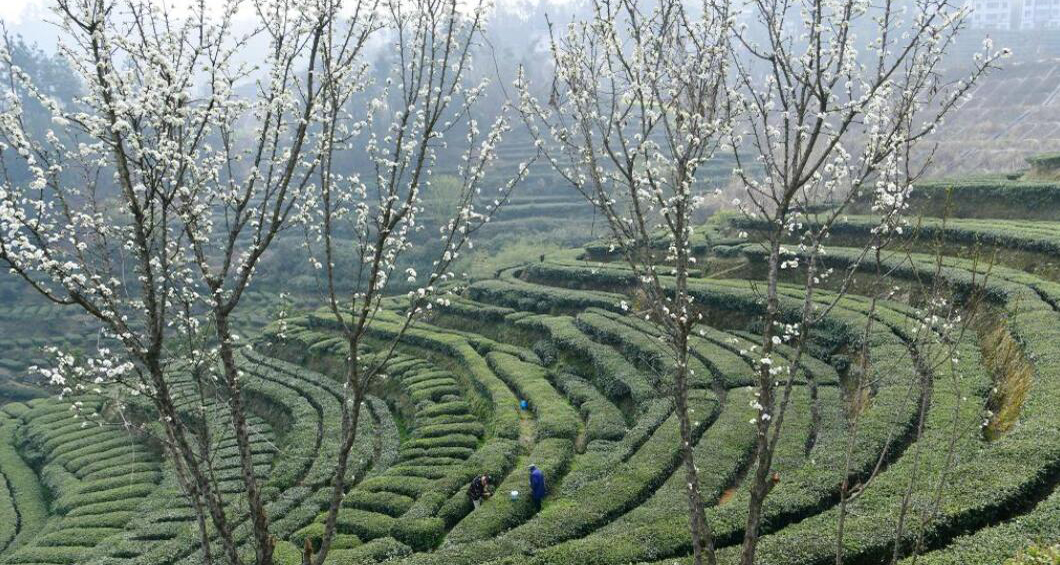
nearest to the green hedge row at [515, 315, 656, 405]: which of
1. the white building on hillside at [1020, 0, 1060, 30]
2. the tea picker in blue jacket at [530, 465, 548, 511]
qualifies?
the tea picker in blue jacket at [530, 465, 548, 511]

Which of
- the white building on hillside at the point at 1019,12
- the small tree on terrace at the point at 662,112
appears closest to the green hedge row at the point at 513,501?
the small tree on terrace at the point at 662,112

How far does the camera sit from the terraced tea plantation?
44.9 ft

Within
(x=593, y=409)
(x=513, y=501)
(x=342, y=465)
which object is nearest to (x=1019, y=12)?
(x=593, y=409)

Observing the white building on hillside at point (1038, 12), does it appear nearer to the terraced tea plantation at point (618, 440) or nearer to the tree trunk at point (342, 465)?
the terraced tea plantation at point (618, 440)

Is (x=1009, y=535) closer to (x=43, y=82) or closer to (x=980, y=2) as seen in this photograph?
(x=43, y=82)

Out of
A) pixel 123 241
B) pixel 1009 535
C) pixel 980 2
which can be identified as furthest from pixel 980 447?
pixel 980 2

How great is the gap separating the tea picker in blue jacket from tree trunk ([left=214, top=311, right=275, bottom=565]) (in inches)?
415

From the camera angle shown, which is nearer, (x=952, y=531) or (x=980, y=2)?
(x=952, y=531)

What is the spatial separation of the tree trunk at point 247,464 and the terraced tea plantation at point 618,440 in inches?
18.5

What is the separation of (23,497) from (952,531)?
34649 millimetres

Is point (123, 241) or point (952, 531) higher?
point (123, 241)

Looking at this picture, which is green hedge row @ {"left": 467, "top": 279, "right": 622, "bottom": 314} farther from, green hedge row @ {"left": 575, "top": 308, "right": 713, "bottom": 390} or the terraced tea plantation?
green hedge row @ {"left": 575, "top": 308, "right": 713, "bottom": 390}

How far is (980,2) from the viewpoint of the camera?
501 feet

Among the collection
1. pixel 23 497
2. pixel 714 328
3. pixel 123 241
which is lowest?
pixel 23 497
